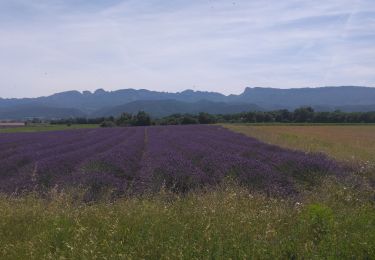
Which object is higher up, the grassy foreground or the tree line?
the grassy foreground

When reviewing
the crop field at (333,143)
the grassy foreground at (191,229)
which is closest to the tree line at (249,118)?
the crop field at (333,143)

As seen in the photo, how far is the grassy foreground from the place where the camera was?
18.1ft

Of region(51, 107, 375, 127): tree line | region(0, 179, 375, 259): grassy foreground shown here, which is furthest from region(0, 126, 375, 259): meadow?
region(51, 107, 375, 127): tree line

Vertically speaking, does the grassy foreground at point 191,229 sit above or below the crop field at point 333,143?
above

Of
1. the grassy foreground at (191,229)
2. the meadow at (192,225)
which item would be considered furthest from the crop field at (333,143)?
the grassy foreground at (191,229)

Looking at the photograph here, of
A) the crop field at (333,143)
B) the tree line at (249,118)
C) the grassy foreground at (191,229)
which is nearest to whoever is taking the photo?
the grassy foreground at (191,229)

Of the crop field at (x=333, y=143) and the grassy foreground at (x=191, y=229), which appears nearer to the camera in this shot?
the grassy foreground at (x=191, y=229)

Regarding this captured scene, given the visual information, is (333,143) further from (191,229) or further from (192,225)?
(191,229)

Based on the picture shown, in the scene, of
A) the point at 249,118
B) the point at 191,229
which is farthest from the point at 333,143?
the point at 249,118

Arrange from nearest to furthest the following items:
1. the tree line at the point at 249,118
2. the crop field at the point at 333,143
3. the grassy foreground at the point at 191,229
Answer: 1. the grassy foreground at the point at 191,229
2. the crop field at the point at 333,143
3. the tree line at the point at 249,118

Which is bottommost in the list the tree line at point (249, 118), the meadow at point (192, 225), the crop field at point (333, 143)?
the tree line at point (249, 118)

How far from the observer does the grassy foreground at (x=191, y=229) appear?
18.1 feet

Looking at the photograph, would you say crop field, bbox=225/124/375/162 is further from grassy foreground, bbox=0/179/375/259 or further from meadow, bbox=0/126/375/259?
grassy foreground, bbox=0/179/375/259

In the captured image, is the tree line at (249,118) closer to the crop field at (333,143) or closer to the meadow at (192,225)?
the crop field at (333,143)
